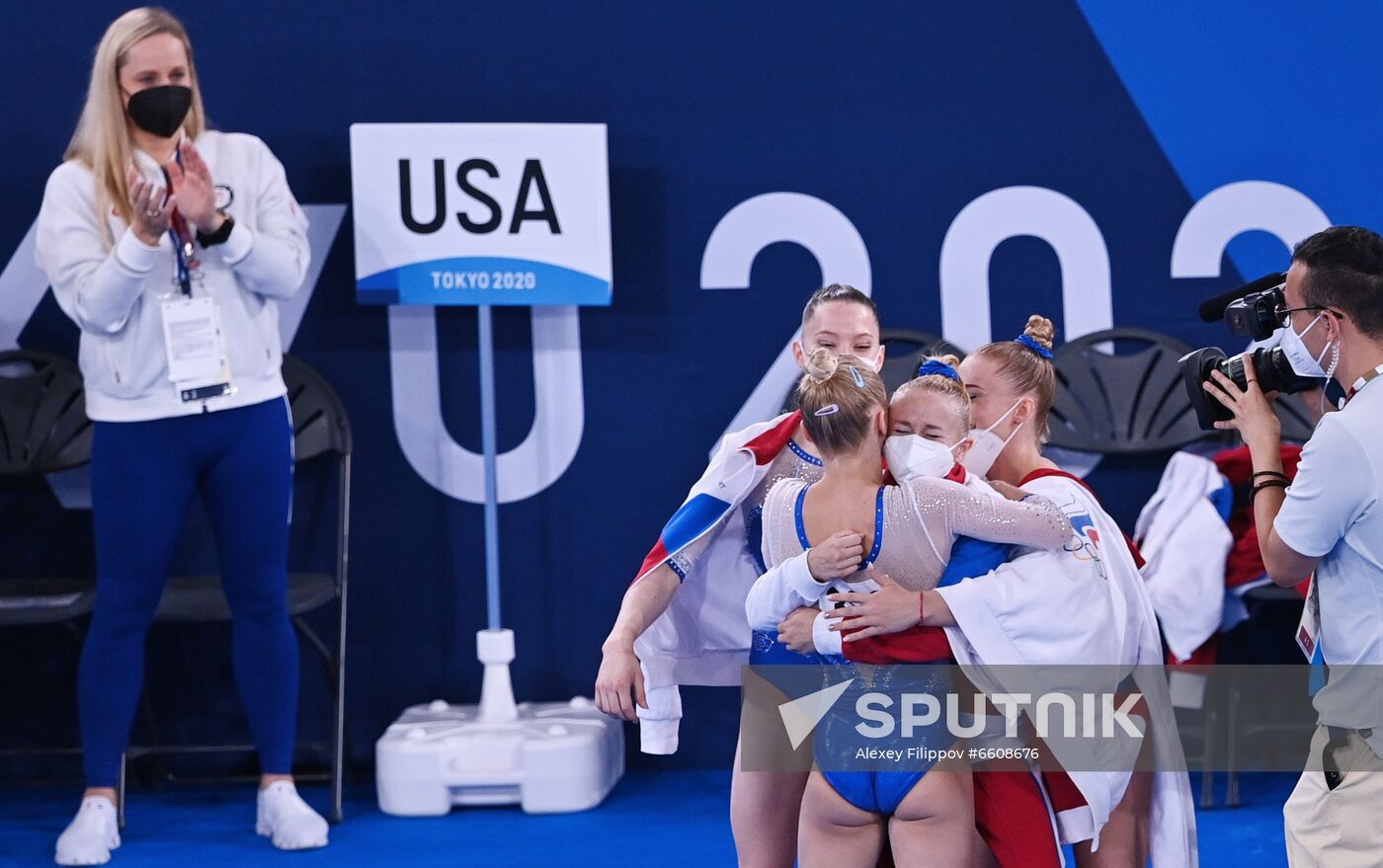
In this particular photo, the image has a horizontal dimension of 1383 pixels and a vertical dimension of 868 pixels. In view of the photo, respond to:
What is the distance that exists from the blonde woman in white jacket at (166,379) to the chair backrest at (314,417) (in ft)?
1.50

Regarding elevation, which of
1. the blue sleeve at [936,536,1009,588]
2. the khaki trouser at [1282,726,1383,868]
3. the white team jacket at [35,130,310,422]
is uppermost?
the white team jacket at [35,130,310,422]

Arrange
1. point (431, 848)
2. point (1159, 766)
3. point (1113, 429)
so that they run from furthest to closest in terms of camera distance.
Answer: point (1113, 429), point (431, 848), point (1159, 766)

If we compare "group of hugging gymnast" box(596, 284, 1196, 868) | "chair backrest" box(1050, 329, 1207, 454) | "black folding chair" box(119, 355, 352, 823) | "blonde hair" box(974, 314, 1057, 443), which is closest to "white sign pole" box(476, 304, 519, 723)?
"black folding chair" box(119, 355, 352, 823)

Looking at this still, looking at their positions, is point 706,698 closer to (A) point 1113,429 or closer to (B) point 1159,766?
(A) point 1113,429

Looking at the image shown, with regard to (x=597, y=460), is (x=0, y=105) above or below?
above

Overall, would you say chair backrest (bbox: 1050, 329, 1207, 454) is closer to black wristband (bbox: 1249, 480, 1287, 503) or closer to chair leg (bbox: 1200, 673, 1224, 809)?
chair leg (bbox: 1200, 673, 1224, 809)

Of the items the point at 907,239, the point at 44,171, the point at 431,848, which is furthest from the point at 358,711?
the point at 907,239

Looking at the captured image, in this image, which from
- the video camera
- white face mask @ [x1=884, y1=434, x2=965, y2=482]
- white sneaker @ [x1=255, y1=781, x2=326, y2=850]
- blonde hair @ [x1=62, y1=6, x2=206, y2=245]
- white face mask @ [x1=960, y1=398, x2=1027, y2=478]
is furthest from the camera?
white sneaker @ [x1=255, y1=781, x2=326, y2=850]

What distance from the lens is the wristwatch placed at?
4078 millimetres

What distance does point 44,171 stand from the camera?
16.2ft

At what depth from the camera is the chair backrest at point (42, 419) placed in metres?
4.73

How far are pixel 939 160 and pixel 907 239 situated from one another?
274 mm

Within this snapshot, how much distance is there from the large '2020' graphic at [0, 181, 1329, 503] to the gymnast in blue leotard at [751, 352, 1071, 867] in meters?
2.30

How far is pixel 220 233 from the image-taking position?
4.08 m
